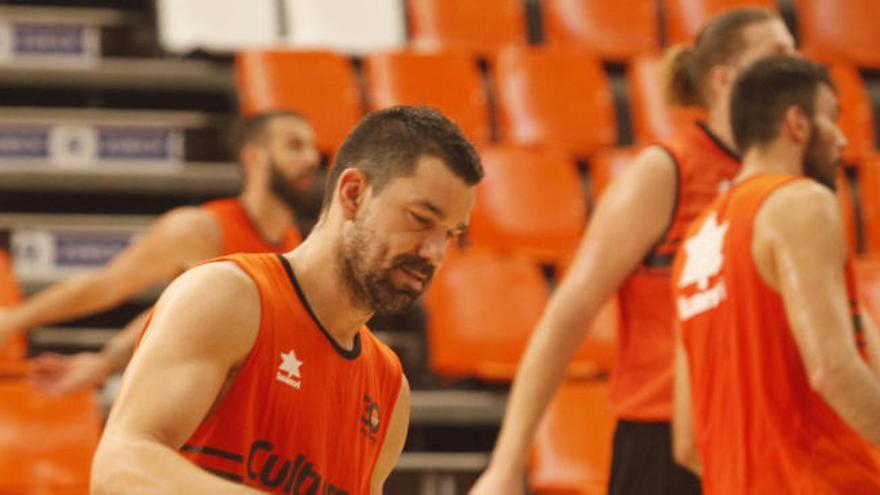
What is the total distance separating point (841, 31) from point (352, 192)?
18.3 ft

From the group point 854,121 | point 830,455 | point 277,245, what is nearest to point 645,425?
point 830,455

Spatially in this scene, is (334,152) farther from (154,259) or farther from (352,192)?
(352,192)

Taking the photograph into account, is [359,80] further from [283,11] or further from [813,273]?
[813,273]

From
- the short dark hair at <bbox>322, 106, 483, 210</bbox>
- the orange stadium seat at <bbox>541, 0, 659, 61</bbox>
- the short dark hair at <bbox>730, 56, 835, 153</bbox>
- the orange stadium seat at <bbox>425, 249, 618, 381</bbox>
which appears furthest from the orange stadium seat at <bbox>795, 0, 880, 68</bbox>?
the short dark hair at <bbox>322, 106, 483, 210</bbox>

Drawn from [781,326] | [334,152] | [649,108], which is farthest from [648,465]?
[649,108]

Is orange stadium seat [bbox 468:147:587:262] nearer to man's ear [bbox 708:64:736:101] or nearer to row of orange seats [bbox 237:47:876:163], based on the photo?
row of orange seats [bbox 237:47:876:163]

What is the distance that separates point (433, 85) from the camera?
639cm

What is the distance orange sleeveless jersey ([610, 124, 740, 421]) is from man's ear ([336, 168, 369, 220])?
117 cm

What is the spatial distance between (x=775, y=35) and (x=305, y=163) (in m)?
2.34

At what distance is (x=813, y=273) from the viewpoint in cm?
262

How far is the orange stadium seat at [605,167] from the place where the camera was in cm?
616

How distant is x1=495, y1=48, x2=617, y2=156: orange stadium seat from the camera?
255 inches

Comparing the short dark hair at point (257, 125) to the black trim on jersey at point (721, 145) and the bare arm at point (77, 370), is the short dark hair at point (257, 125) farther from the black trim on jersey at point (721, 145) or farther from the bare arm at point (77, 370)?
the black trim on jersey at point (721, 145)

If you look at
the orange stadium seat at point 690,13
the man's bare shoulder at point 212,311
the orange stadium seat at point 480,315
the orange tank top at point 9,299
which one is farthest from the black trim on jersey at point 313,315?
the orange stadium seat at point 690,13
